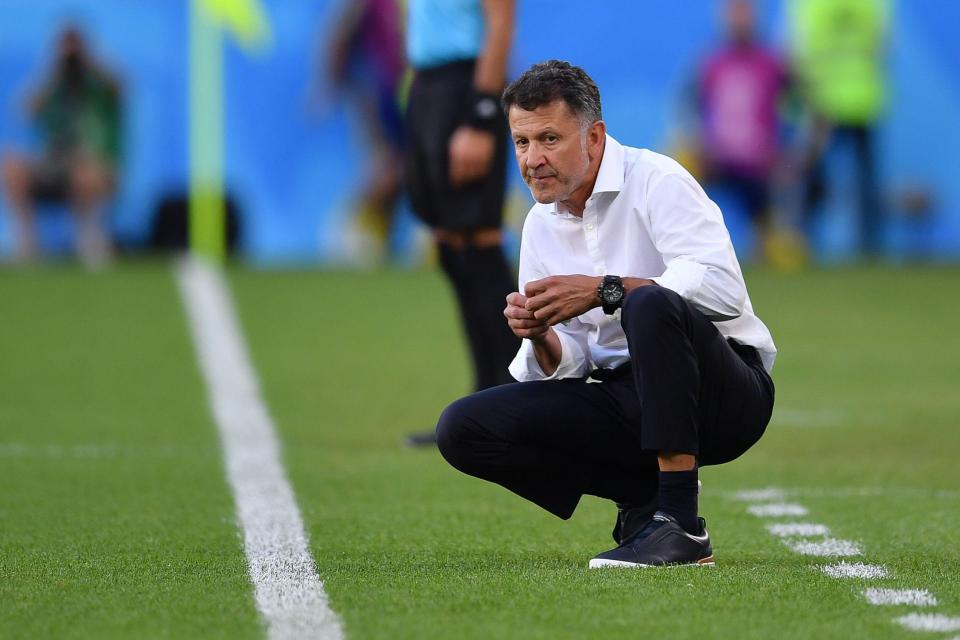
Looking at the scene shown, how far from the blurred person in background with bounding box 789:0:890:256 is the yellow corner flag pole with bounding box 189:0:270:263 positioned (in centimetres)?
486

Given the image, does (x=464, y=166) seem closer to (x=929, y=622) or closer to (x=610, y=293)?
(x=610, y=293)

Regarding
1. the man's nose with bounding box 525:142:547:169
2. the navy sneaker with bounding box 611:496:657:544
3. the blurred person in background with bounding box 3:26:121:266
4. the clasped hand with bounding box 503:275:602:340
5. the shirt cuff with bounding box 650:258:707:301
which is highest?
the man's nose with bounding box 525:142:547:169

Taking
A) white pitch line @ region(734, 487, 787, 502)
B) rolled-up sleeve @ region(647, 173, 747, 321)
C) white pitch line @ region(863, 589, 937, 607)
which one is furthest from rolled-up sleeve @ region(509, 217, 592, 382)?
white pitch line @ region(734, 487, 787, 502)

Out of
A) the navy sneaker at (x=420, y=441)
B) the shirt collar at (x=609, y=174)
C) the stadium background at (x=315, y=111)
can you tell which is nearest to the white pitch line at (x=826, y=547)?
the shirt collar at (x=609, y=174)

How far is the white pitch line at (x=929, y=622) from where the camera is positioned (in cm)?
375

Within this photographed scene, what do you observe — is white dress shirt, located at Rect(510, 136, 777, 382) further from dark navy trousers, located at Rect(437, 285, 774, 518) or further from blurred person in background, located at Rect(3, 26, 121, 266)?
blurred person in background, located at Rect(3, 26, 121, 266)

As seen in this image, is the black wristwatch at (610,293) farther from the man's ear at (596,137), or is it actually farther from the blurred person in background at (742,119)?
the blurred person in background at (742,119)

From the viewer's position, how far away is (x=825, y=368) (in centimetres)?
991

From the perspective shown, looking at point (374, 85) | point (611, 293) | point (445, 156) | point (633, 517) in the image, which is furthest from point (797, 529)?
point (374, 85)

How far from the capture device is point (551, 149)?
4.50 m

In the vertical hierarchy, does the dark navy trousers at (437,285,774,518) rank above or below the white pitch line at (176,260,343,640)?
above

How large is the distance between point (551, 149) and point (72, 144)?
12.0 m

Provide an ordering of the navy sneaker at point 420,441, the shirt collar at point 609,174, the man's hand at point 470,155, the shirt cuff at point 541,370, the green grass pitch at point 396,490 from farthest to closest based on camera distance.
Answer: the navy sneaker at point 420,441, the man's hand at point 470,155, the shirt cuff at point 541,370, the shirt collar at point 609,174, the green grass pitch at point 396,490

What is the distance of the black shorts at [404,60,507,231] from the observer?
283 inches
